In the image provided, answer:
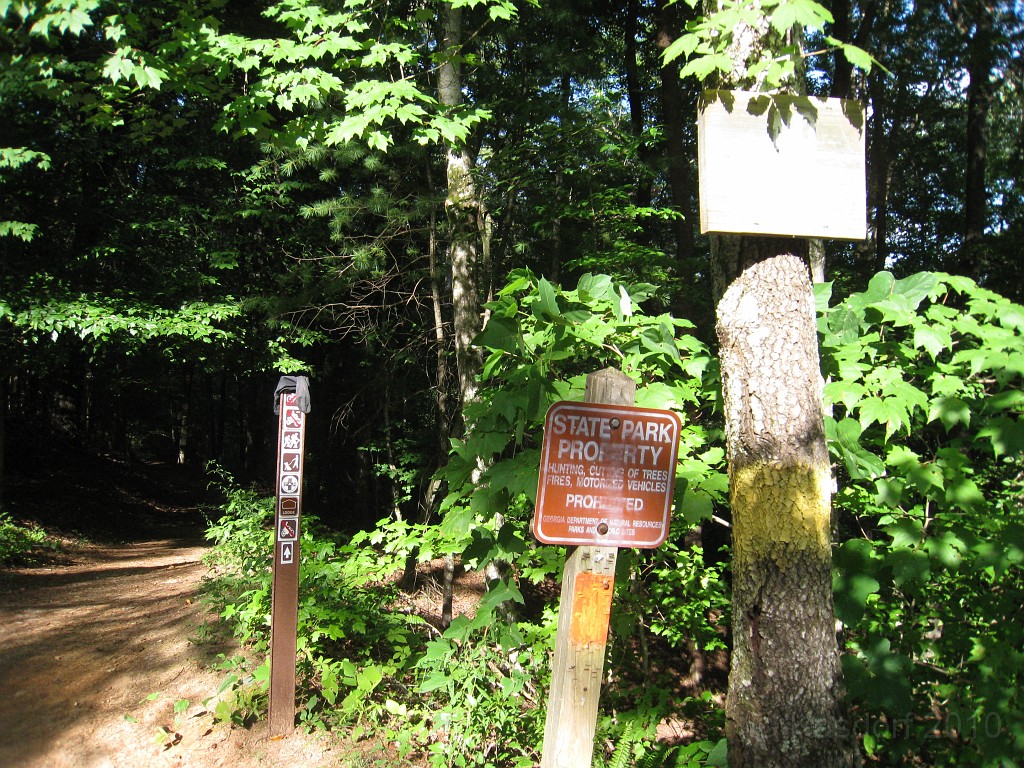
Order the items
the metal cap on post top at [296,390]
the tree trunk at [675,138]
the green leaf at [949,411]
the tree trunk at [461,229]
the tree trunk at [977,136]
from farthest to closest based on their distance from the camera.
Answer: the tree trunk at [675,138] < the tree trunk at [977,136] < the tree trunk at [461,229] < the metal cap on post top at [296,390] < the green leaf at [949,411]

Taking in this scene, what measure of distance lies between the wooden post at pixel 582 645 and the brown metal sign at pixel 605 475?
0.08 m

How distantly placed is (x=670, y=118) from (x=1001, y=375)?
9.00 m

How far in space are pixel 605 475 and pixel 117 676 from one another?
14.3 ft

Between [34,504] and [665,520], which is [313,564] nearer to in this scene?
[665,520]

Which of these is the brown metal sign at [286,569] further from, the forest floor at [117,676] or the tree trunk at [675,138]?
the tree trunk at [675,138]

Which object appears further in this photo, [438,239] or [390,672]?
[438,239]

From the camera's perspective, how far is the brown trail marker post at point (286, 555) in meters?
4.20

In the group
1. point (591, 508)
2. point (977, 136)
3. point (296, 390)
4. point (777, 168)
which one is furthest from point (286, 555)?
point (977, 136)

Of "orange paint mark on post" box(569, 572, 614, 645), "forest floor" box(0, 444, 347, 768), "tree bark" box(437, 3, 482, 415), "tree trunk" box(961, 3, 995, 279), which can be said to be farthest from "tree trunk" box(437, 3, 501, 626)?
"tree trunk" box(961, 3, 995, 279)

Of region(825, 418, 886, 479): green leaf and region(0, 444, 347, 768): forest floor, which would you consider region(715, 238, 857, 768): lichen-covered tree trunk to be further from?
region(0, 444, 347, 768): forest floor

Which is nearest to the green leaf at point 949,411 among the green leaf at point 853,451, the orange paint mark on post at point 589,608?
the green leaf at point 853,451

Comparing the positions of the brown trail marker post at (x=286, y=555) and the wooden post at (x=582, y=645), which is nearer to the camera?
the wooden post at (x=582, y=645)

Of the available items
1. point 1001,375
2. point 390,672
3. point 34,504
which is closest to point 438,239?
point 390,672

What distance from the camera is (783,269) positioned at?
103 inches
